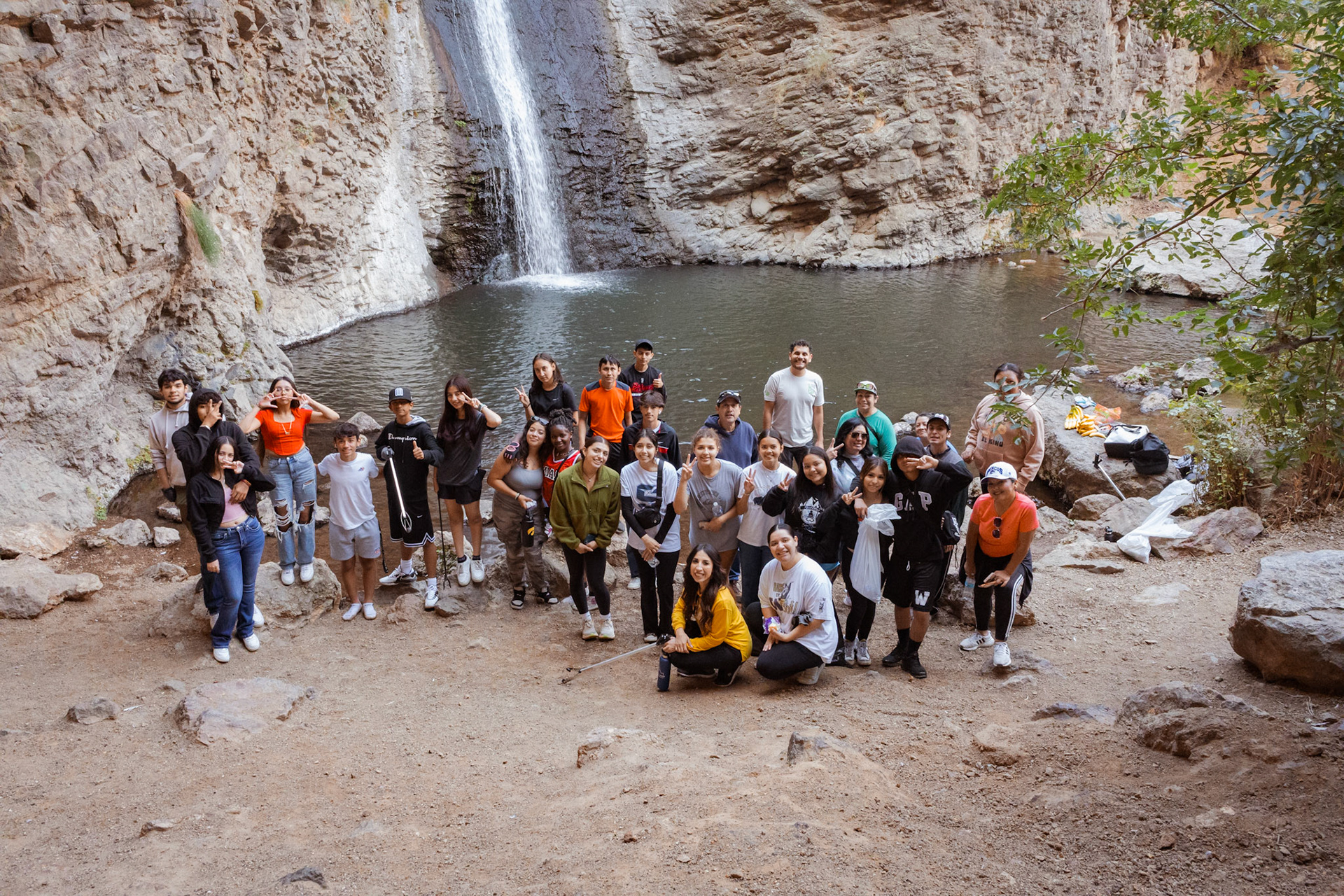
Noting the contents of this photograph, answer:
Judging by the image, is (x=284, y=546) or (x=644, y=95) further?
(x=644, y=95)

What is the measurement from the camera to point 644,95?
2791 cm

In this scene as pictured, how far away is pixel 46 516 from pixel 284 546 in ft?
11.4

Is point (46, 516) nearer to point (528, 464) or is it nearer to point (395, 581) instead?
point (395, 581)

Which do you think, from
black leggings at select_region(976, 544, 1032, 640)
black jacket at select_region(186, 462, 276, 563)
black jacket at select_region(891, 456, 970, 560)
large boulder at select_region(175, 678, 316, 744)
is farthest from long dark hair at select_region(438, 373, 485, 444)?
black leggings at select_region(976, 544, 1032, 640)

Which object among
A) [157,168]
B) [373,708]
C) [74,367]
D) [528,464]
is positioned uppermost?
[157,168]

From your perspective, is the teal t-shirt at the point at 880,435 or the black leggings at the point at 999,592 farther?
the teal t-shirt at the point at 880,435

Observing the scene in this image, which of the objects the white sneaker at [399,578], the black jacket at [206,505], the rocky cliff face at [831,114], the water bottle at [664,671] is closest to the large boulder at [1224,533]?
the water bottle at [664,671]

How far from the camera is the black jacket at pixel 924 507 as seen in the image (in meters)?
6.09

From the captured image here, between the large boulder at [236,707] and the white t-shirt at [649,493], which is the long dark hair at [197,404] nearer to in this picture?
the large boulder at [236,707]

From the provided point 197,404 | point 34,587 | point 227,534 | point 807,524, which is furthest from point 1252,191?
point 34,587

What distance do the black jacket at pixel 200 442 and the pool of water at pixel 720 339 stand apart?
20.3 ft

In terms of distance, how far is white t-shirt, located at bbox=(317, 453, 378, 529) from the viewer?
715cm

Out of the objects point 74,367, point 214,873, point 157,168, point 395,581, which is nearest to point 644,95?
point 157,168

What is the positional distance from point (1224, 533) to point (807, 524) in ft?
15.1
